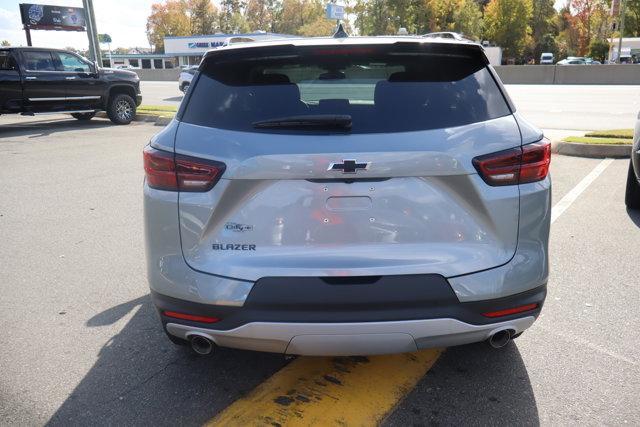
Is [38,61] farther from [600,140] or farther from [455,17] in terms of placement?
[455,17]

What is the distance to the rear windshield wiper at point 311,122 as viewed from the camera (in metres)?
2.49

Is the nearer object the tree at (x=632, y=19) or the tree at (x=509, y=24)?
the tree at (x=632, y=19)

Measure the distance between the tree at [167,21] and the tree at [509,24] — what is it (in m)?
60.1

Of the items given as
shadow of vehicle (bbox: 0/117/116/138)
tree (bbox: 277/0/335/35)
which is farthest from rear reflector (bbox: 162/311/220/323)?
tree (bbox: 277/0/335/35)

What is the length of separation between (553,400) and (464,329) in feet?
2.52

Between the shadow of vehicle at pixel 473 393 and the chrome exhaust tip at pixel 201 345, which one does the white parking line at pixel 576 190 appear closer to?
the shadow of vehicle at pixel 473 393

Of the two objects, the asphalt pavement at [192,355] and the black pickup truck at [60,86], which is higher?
the black pickup truck at [60,86]

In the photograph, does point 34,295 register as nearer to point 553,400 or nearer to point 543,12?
point 553,400

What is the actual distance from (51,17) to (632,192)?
4178 cm

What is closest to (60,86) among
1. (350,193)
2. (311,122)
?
(311,122)

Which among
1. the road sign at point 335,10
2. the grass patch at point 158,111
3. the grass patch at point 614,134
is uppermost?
the road sign at point 335,10

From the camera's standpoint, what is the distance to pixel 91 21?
58.5ft

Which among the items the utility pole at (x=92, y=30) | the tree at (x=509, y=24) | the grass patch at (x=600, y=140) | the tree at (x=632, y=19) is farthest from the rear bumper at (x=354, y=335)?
the tree at (x=632, y=19)

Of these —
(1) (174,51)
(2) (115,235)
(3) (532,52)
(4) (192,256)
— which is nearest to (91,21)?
(2) (115,235)
